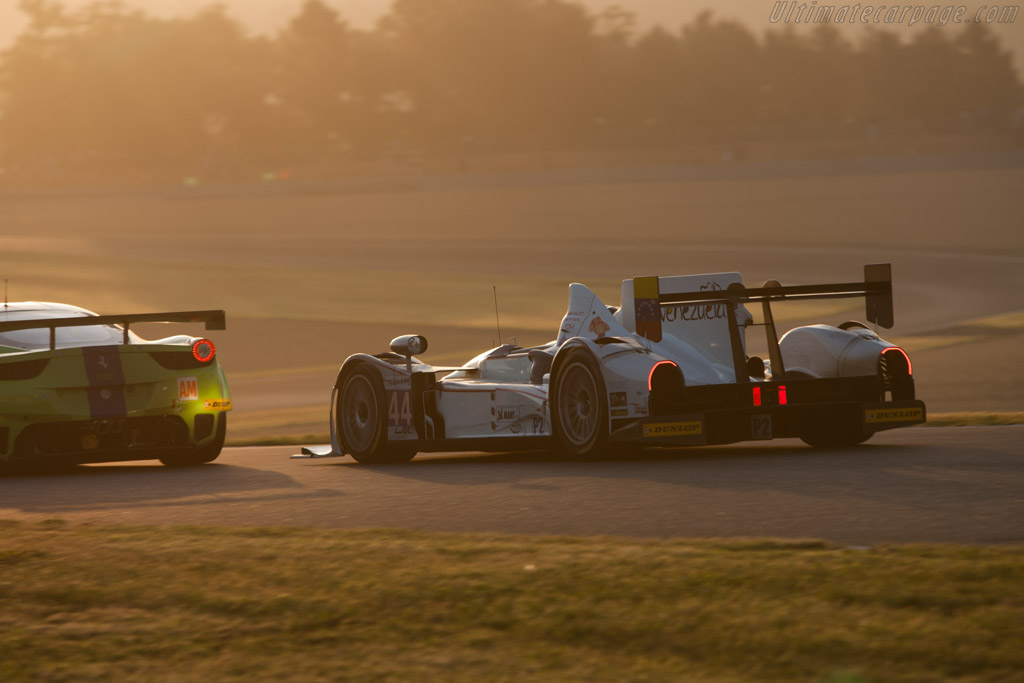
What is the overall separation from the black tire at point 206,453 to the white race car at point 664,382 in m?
1.22

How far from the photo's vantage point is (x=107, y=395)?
10508mm

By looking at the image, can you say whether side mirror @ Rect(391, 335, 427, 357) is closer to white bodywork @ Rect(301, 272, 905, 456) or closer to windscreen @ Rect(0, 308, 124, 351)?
white bodywork @ Rect(301, 272, 905, 456)

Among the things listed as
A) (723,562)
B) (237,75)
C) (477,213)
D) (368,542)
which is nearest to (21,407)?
(368,542)

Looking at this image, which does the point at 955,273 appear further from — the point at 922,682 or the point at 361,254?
the point at 922,682

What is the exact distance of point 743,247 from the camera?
64.1 metres

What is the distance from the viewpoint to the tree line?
120 metres

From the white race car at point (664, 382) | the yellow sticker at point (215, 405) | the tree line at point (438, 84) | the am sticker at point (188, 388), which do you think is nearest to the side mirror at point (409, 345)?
the white race car at point (664, 382)

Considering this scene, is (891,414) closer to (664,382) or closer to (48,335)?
(664,382)

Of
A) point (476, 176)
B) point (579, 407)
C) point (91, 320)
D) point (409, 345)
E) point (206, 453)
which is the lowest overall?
point (206, 453)

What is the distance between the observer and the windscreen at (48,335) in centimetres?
1116

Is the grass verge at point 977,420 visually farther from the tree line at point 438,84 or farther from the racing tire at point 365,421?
the tree line at point 438,84

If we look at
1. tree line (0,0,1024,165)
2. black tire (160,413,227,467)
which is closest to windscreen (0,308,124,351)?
black tire (160,413,227,467)

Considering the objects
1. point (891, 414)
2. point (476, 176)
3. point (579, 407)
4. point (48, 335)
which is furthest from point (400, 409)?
point (476, 176)

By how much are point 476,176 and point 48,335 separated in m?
78.7
